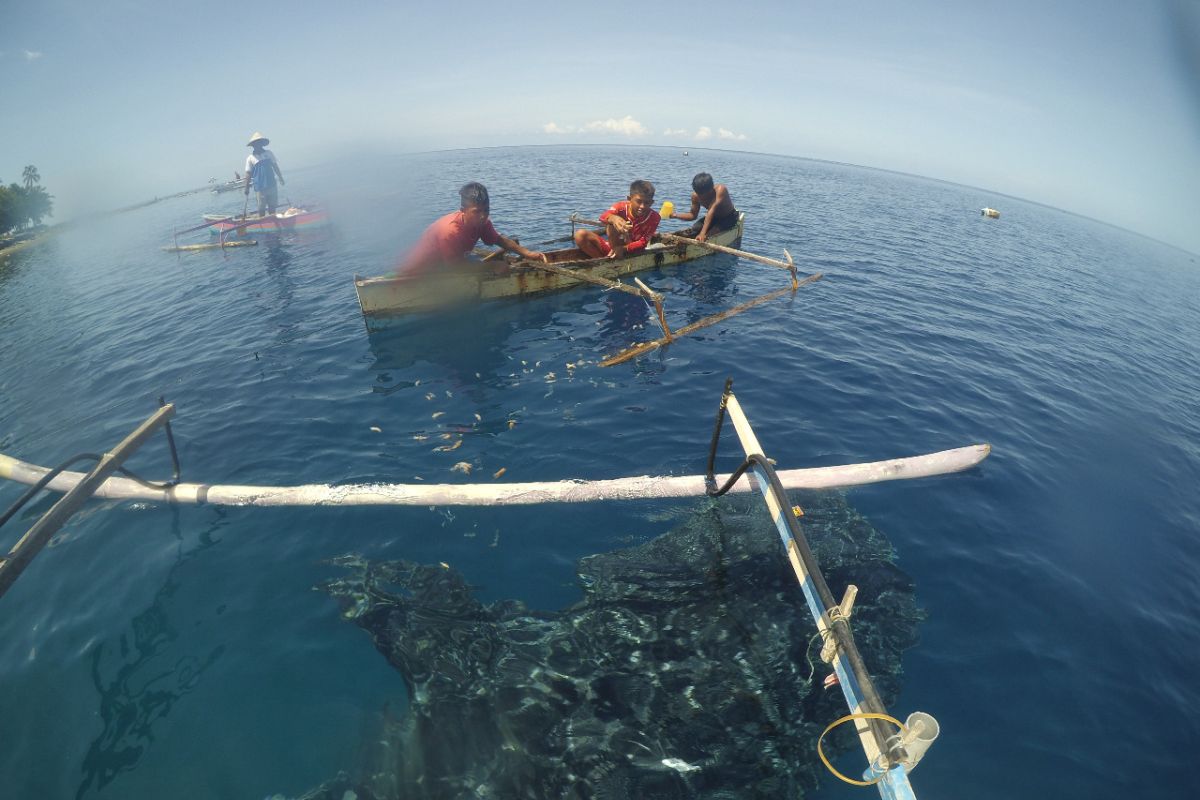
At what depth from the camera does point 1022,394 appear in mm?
11820

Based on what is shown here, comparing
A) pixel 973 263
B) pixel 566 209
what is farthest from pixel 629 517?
pixel 973 263

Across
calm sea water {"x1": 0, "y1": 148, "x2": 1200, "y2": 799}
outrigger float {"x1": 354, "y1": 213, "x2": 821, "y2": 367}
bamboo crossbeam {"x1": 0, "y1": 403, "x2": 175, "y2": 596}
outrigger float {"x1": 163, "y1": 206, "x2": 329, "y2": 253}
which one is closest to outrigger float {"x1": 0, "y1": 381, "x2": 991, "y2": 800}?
bamboo crossbeam {"x1": 0, "y1": 403, "x2": 175, "y2": 596}

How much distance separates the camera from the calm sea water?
4.69 m

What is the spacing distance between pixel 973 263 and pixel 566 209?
23776mm

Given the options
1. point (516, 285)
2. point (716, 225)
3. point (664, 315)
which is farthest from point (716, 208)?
point (516, 285)

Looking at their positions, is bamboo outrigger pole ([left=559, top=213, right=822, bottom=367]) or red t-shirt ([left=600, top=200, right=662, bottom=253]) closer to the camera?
bamboo outrigger pole ([left=559, top=213, right=822, bottom=367])

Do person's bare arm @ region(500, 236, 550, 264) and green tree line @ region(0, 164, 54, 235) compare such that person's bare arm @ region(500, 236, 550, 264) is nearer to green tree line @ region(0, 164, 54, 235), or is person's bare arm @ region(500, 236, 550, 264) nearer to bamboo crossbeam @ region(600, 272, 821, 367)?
bamboo crossbeam @ region(600, 272, 821, 367)

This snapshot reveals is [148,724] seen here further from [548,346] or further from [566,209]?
[566,209]

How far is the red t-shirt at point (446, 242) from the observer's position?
11588 mm

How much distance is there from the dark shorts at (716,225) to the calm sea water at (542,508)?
1.46m

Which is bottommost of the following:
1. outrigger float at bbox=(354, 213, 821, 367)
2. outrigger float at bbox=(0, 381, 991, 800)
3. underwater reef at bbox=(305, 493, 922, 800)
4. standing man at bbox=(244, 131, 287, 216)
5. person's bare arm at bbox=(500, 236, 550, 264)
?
underwater reef at bbox=(305, 493, 922, 800)

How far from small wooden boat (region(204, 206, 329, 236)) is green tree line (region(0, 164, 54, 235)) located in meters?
27.2

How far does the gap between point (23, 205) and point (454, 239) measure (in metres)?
54.5

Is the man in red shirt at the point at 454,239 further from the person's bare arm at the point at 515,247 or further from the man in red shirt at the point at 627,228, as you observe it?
the man in red shirt at the point at 627,228
